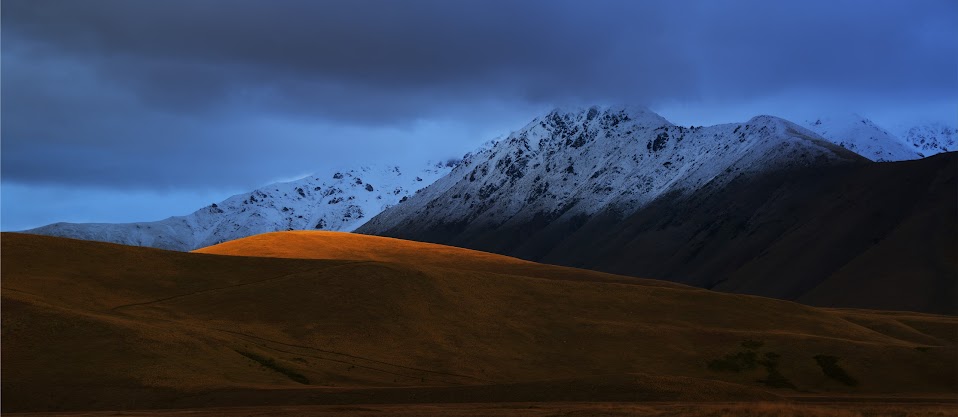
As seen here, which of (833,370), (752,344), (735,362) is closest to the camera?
(833,370)

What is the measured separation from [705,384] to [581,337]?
25173mm

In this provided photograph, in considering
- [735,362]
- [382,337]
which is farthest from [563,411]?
[382,337]

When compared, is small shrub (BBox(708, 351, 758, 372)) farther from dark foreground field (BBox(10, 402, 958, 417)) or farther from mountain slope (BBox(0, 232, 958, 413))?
dark foreground field (BBox(10, 402, 958, 417))

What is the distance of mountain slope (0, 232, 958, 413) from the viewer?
59.7 m

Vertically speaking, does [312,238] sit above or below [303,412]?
above

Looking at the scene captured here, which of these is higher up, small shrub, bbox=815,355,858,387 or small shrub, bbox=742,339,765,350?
small shrub, bbox=742,339,765,350

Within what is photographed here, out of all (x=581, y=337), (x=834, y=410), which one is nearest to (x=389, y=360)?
(x=581, y=337)

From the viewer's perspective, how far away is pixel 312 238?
152375 millimetres

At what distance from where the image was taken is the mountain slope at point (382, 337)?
59.7m

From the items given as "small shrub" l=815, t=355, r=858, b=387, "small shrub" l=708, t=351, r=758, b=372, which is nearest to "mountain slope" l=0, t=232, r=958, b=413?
"small shrub" l=708, t=351, r=758, b=372

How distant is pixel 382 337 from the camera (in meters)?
81.3

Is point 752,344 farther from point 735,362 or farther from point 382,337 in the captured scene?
point 382,337

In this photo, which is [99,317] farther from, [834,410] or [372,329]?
[834,410]

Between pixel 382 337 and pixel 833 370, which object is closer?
pixel 833 370
